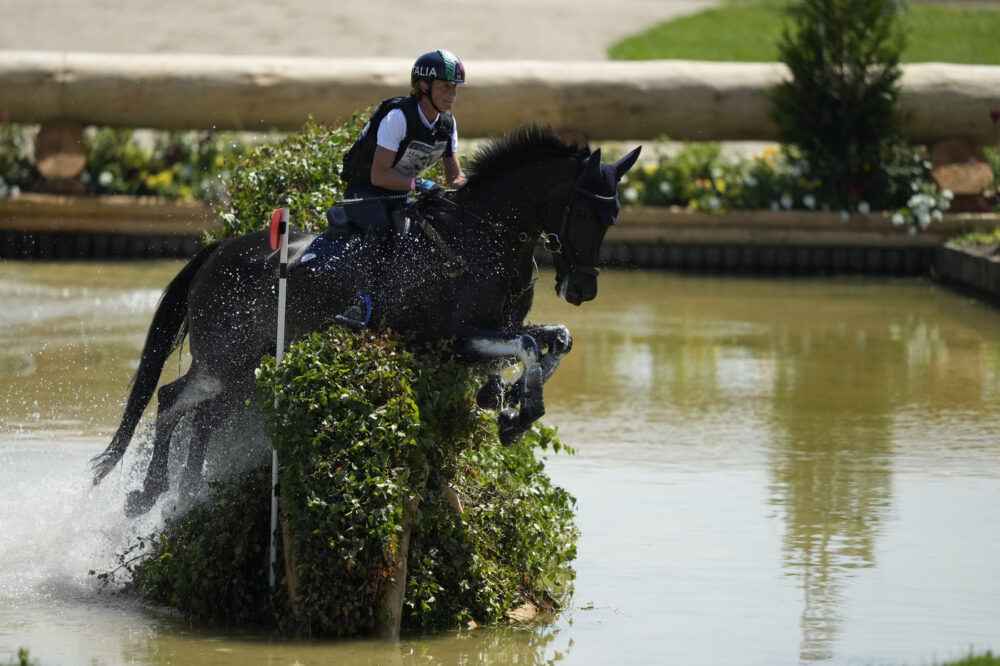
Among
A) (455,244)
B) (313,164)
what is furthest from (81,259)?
(455,244)

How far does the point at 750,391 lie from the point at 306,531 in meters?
5.67

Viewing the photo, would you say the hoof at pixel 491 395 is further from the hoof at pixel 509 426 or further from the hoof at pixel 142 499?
the hoof at pixel 142 499

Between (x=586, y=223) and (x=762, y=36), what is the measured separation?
23.0 metres

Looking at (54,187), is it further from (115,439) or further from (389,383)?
(389,383)

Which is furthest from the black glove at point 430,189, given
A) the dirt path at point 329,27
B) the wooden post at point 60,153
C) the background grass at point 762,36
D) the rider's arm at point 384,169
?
the background grass at point 762,36

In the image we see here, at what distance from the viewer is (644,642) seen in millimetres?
5566

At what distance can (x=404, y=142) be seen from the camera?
630 cm

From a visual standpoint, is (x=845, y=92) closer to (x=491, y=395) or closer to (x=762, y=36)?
(x=491, y=395)

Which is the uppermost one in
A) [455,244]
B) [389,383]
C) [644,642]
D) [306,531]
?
[455,244]

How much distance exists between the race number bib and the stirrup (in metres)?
0.56

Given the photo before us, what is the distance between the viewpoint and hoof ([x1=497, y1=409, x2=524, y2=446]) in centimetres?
595

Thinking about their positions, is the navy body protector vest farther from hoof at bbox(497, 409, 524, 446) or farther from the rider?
hoof at bbox(497, 409, 524, 446)

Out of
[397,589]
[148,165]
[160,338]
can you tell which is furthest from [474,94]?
[397,589]

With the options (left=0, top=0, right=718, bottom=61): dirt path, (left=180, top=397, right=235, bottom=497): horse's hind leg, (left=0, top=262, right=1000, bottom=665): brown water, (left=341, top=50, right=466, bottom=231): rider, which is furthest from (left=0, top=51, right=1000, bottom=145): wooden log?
(left=341, top=50, right=466, bottom=231): rider
